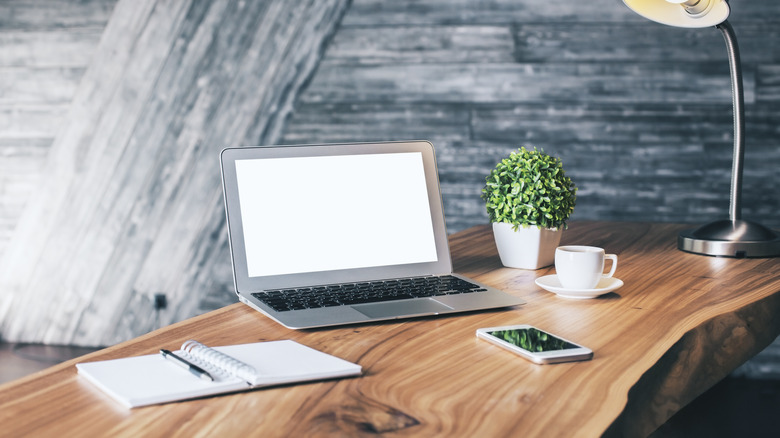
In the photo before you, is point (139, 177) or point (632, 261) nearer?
point (632, 261)

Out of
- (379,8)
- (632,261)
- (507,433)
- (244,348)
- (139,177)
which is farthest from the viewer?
(139,177)

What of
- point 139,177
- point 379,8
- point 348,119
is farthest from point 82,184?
point 379,8

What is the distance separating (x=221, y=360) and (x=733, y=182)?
1.23 m

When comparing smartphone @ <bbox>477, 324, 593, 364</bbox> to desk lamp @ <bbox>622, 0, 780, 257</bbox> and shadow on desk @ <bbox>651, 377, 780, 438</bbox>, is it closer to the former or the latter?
desk lamp @ <bbox>622, 0, 780, 257</bbox>

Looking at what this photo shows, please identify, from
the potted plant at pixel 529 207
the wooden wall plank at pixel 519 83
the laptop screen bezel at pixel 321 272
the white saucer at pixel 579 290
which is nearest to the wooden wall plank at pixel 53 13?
the wooden wall plank at pixel 519 83

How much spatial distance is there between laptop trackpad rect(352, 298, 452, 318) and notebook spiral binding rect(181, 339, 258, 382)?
27cm

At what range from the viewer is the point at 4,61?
3.21 m

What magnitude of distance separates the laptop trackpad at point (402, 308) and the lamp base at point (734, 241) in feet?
2.36

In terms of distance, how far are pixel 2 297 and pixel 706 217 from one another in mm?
3015

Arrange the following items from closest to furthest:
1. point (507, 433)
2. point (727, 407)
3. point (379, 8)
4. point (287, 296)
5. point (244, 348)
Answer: point (507, 433), point (244, 348), point (287, 296), point (727, 407), point (379, 8)

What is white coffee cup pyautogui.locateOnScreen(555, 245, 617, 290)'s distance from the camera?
3.74 ft

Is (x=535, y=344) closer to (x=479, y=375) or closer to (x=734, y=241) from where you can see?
(x=479, y=375)

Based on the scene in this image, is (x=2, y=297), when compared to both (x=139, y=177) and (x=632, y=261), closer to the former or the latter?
(x=139, y=177)

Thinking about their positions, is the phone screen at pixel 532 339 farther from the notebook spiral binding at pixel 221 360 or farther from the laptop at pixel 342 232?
the notebook spiral binding at pixel 221 360
